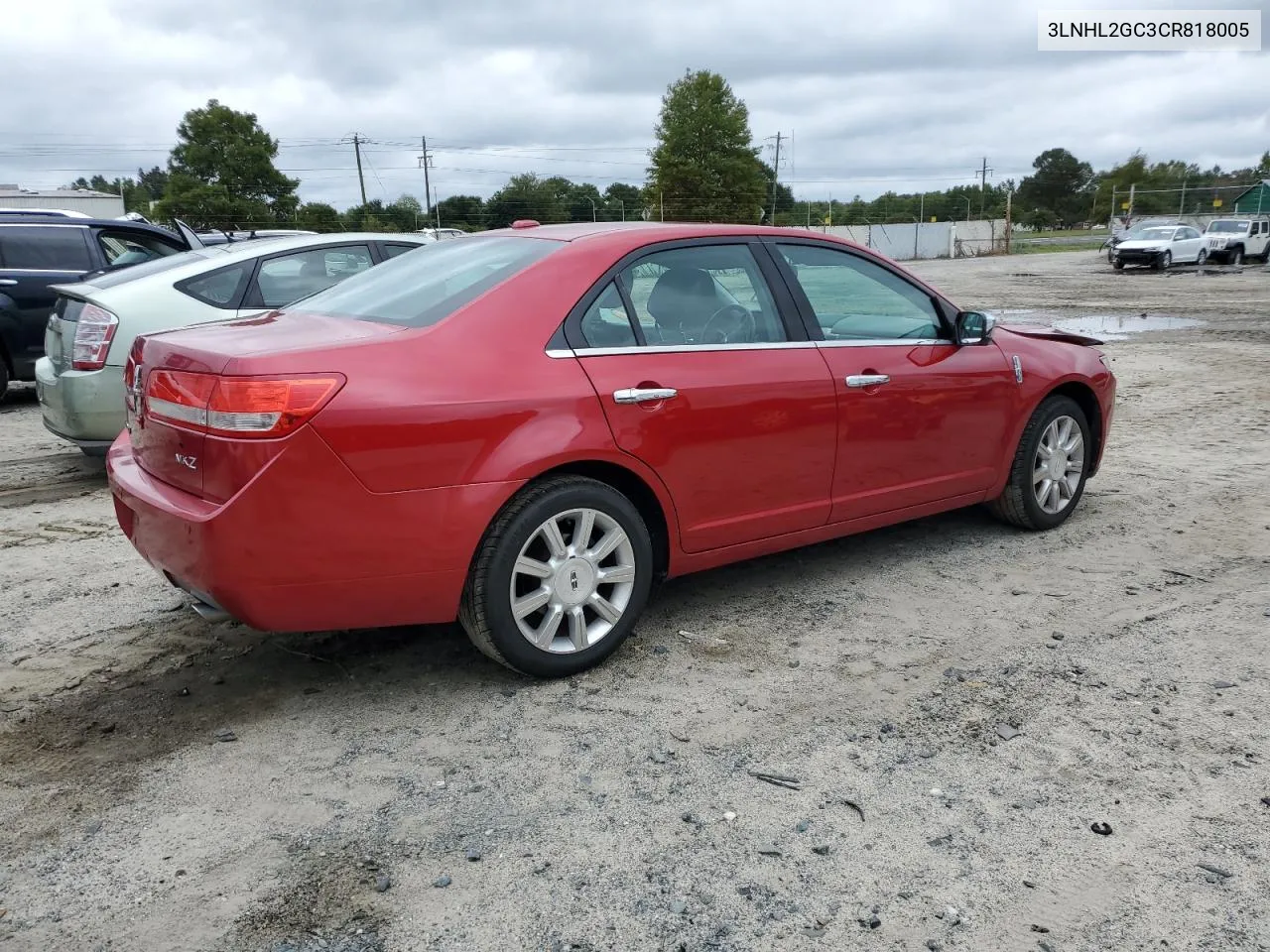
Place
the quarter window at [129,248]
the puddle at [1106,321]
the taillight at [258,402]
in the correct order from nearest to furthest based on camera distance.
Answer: the taillight at [258,402] → the quarter window at [129,248] → the puddle at [1106,321]

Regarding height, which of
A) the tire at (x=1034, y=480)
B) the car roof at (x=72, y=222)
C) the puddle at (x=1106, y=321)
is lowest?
the puddle at (x=1106, y=321)

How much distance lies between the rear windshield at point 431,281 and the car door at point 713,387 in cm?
35

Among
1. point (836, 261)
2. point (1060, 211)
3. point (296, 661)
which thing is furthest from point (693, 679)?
point (1060, 211)

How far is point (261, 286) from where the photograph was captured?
683 centimetres

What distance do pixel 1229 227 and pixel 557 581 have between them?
121 ft

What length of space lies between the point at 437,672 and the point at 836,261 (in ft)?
8.13

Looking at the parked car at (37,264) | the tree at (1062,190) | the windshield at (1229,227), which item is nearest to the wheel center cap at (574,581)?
the parked car at (37,264)

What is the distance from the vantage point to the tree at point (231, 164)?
62.2 m

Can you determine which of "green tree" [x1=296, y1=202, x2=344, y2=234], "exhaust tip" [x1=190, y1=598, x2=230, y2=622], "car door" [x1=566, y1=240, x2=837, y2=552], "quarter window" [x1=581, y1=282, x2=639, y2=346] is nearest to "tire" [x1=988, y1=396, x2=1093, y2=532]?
"car door" [x1=566, y1=240, x2=837, y2=552]

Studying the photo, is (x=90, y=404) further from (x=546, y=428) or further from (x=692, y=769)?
(x=692, y=769)

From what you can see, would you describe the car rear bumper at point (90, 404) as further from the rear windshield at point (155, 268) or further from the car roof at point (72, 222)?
the car roof at point (72, 222)

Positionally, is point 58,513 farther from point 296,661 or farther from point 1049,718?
point 1049,718

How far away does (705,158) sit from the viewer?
7169cm

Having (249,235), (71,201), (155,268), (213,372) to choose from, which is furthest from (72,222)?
(71,201)
